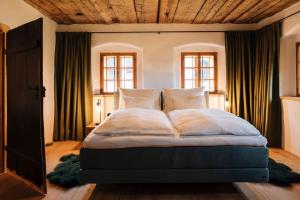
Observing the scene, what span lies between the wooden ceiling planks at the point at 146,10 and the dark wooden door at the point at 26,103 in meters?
1.71

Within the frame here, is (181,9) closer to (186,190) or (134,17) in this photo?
(134,17)

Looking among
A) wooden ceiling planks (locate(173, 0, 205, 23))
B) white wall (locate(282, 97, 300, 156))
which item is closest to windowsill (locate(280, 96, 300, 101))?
white wall (locate(282, 97, 300, 156))

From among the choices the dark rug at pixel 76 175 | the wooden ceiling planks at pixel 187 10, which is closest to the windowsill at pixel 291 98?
the dark rug at pixel 76 175

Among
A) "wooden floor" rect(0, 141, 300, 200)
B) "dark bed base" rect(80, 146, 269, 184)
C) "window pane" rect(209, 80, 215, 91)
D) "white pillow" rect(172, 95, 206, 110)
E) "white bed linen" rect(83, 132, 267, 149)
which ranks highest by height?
"window pane" rect(209, 80, 215, 91)

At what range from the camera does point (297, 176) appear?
110 inches

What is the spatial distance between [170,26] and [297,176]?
3326mm

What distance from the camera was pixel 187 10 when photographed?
4.04 metres

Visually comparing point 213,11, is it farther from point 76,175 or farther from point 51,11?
point 76,175

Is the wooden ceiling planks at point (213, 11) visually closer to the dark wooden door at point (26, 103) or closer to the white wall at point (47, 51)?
the dark wooden door at point (26, 103)

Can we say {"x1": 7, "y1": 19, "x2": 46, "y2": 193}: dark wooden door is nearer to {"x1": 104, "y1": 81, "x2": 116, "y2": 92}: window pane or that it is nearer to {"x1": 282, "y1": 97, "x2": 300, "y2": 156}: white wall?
{"x1": 104, "y1": 81, "x2": 116, "y2": 92}: window pane

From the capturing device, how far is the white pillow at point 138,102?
13.4ft

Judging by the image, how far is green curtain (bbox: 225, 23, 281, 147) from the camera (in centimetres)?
411

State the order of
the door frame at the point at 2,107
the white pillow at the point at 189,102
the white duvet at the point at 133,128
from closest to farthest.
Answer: the white duvet at the point at 133,128, the door frame at the point at 2,107, the white pillow at the point at 189,102

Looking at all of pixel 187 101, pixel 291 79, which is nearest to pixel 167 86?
pixel 187 101
